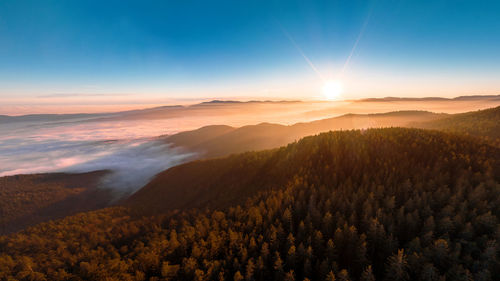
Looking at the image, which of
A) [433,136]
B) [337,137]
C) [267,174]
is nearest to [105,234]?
[267,174]

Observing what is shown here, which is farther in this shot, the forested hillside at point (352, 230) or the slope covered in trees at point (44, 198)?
the slope covered in trees at point (44, 198)

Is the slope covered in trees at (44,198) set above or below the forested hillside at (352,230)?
below

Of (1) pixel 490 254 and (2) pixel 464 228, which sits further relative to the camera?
(2) pixel 464 228

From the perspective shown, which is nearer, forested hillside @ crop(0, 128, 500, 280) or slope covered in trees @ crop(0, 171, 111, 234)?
forested hillside @ crop(0, 128, 500, 280)

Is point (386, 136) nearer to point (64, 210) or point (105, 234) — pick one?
point (105, 234)

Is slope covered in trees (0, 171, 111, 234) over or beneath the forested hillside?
beneath
